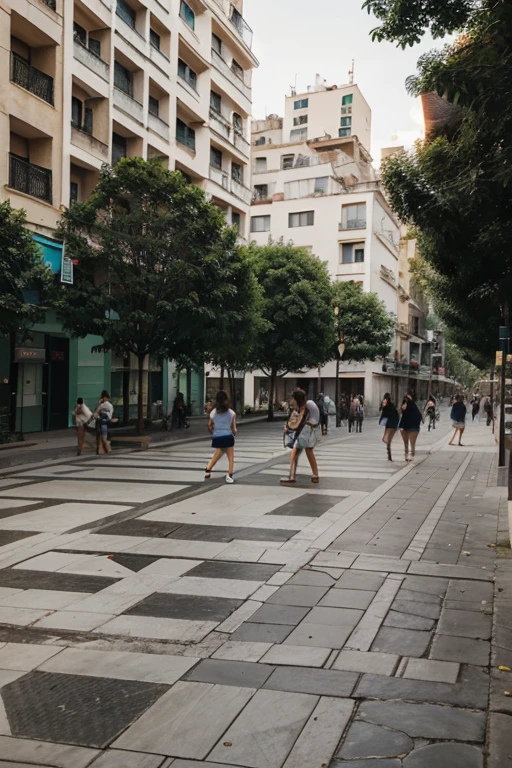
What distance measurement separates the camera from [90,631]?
494 cm

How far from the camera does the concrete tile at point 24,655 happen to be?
4.34 m

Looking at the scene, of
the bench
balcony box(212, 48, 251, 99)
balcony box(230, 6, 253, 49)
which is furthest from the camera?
balcony box(230, 6, 253, 49)

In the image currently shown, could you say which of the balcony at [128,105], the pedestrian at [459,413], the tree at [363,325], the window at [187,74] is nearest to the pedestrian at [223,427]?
the pedestrian at [459,413]

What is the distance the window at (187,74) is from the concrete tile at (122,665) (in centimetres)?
3137

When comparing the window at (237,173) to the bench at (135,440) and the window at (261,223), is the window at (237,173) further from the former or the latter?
the bench at (135,440)

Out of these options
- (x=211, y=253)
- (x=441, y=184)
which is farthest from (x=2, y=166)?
(x=441, y=184)

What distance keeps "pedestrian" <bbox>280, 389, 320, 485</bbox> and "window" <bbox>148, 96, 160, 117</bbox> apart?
21.2 m

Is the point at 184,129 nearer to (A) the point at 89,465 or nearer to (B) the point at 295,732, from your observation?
(A) the point at 89,465

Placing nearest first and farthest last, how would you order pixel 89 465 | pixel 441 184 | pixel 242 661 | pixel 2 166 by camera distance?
pixel 242 661 → pixel 441 184 → pixel 89 465 → pixel 2 166

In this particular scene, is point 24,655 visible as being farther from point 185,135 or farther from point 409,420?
point 185,135

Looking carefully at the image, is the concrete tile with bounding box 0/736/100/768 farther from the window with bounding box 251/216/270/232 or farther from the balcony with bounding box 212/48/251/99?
the window with bounding box 251/216/270/232

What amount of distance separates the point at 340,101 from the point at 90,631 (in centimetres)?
7707

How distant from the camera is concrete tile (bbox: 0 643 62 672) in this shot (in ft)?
14.2

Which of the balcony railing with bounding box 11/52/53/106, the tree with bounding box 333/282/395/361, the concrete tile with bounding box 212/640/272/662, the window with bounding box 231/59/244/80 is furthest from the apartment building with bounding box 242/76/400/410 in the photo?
the concrete tile with bounding box 212/640/272/662
